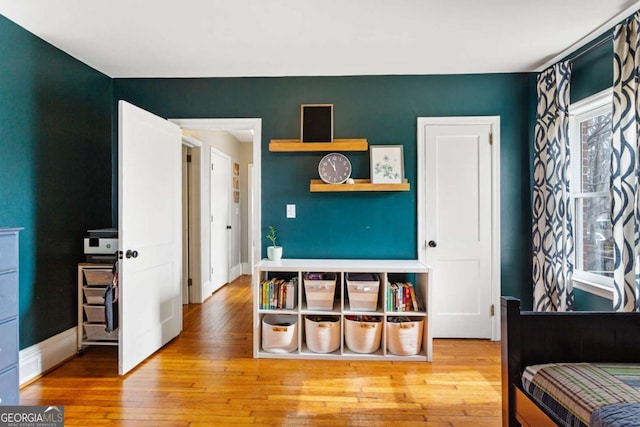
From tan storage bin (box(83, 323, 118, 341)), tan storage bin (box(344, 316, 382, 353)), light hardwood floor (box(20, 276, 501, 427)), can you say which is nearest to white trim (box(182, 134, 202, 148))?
tan storage bin (box(83, 323, 118, 341))

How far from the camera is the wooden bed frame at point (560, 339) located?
165 cm

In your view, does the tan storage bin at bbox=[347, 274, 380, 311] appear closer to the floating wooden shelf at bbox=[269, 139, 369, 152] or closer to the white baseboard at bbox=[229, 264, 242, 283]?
the floating wooden shelf at bbox=[269, 139, 369, 152]

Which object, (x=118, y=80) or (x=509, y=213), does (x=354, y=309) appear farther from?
(x=118, y=80)

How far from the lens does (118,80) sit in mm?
3506

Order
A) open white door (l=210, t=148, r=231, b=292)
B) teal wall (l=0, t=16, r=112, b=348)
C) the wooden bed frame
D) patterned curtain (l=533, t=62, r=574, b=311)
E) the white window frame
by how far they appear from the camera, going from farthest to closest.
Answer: open white door (l=210, t=148, r=231, b=292), patterned curtain (l=533, t=62, r=574, b=311), the white window frame, teal wall (l=0, t=16, r=112, b=348), the wooden bed frame

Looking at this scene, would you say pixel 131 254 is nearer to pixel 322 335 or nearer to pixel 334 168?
pixel 322 335

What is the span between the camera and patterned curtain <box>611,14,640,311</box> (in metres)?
2.13

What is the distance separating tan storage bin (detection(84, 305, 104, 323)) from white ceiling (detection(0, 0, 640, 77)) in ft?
6.73

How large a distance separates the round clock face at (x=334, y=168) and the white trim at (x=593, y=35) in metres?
1.89

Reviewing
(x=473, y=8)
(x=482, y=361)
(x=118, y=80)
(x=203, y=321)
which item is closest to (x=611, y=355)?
(x=482, y=361)

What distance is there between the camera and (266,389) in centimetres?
242

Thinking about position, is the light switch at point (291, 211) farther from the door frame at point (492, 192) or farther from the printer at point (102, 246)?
the printer at point (102, 246)

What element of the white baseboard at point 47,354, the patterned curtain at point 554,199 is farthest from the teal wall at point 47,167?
the patterned curtain at point 554,199

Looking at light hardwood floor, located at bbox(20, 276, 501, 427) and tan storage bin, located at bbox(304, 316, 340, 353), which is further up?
tan storage bin, located at bbox(304, 316, 340, 353)
